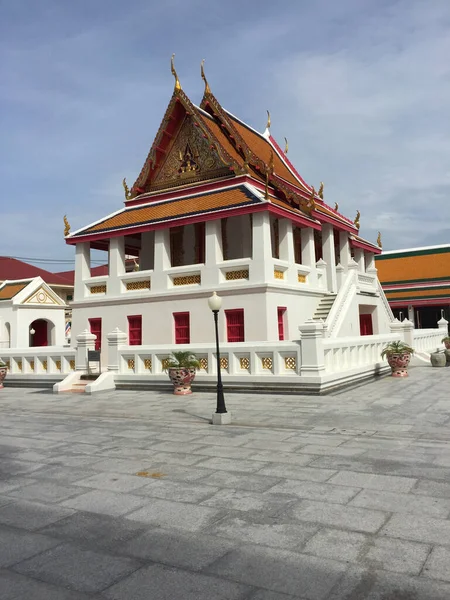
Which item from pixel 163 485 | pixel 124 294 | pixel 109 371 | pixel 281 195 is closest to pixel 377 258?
pixel 281 195

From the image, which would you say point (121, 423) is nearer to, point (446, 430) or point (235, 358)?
point (235, 358)

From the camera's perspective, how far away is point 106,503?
556cm

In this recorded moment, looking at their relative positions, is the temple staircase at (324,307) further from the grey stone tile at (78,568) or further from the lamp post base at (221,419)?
the grey stone tile at (78,568)

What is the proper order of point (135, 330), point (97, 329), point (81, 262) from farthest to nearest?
point (81, 262), point (97, 329), point (135, 330)

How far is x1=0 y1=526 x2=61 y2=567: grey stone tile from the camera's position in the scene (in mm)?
4258

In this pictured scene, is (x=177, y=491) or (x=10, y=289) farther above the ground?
(x=10, y=289)

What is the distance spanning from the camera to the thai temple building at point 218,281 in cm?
1573

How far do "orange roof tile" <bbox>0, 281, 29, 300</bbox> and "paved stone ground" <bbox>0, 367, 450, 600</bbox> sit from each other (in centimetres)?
2543

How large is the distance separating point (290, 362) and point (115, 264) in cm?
999

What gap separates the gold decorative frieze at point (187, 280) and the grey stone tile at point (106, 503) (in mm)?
13437

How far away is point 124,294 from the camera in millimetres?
20531

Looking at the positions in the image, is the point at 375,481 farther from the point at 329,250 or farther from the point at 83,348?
the point at 329,250

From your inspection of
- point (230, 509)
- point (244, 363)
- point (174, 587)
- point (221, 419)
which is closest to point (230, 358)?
point (244, 363)

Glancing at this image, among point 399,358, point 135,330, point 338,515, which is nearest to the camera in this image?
point 338,515
